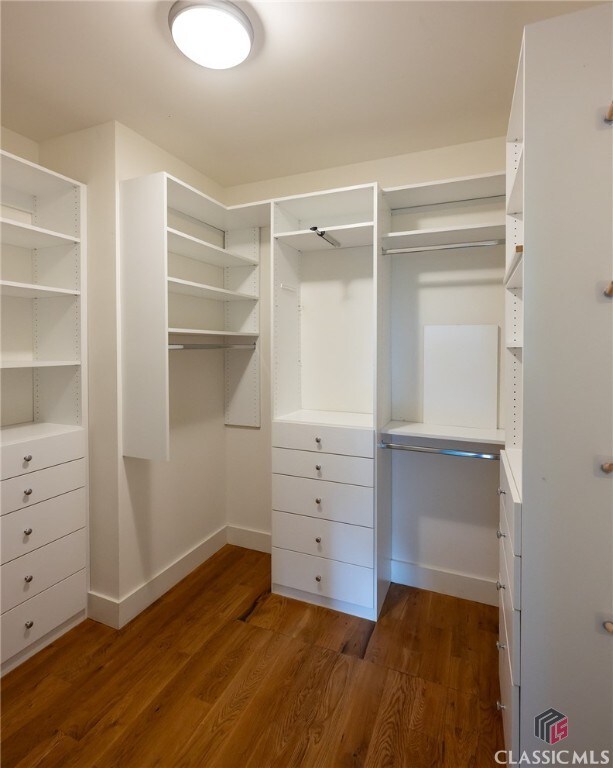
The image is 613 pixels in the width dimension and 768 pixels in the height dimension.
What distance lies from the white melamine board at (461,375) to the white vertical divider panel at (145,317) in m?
1.53

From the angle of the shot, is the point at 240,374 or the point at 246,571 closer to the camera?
the point at 246,571

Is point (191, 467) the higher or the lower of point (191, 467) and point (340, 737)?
the higher

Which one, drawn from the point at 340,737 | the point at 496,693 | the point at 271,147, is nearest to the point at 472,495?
the point at 496,693

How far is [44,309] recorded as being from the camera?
2.23 metres

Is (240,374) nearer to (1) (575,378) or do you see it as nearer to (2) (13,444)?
(2) (13,444)

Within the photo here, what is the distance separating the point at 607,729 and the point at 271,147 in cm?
289

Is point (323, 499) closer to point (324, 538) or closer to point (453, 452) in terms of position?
point (324, 538)

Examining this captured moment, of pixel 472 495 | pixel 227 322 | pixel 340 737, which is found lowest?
pixel 340 737

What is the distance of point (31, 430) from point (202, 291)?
1197mm

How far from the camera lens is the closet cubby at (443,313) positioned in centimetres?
225

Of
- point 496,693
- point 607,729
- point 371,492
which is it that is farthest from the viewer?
point 371,492

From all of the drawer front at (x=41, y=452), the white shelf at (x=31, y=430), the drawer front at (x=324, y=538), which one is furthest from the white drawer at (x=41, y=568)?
the drawer front at (x=324, y=538)

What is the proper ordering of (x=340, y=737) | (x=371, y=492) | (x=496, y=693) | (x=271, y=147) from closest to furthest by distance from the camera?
(x=340, y=737)
(x=496, y=693)
(x=371, y=492)
(x=271, y=147)

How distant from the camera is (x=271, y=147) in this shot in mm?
2393
